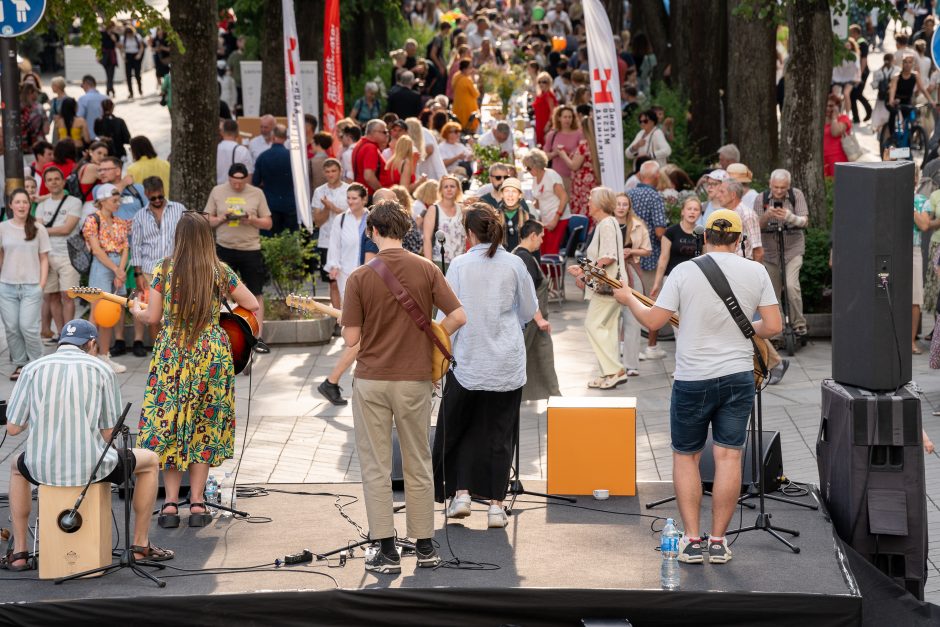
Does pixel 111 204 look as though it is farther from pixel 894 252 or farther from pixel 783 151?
pixel 894 252

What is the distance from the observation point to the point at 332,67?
19.5m

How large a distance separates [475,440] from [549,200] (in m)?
7.72

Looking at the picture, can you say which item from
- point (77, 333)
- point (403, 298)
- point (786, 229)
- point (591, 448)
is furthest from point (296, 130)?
point (403, 298)

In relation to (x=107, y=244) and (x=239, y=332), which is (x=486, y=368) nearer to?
(x=239, y=332)

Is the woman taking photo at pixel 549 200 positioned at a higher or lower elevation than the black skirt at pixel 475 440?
higher

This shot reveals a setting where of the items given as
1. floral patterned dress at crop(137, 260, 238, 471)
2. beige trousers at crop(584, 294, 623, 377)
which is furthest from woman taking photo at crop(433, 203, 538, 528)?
beige trousers at crop(584, 294, 623, 377)

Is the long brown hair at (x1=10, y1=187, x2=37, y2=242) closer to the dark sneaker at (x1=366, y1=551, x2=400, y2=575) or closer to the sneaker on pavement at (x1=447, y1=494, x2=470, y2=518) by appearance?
the sneaker on pavement at (x1=447, y1=494, x2=470, y2=518)

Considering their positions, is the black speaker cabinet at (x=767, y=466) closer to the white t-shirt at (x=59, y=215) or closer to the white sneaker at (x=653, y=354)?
the white sneaker at (x=653, y=354)

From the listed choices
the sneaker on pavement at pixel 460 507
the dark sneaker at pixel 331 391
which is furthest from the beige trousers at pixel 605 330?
the sneaker on pavement at pixel 460 507

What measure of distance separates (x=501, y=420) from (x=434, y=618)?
5.32 feet

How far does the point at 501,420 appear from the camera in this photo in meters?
8.72

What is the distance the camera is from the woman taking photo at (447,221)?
13742 millimetres

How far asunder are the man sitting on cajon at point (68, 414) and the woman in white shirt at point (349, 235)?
587 cm

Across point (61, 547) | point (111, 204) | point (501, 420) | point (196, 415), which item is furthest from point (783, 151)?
point (61, 547)
